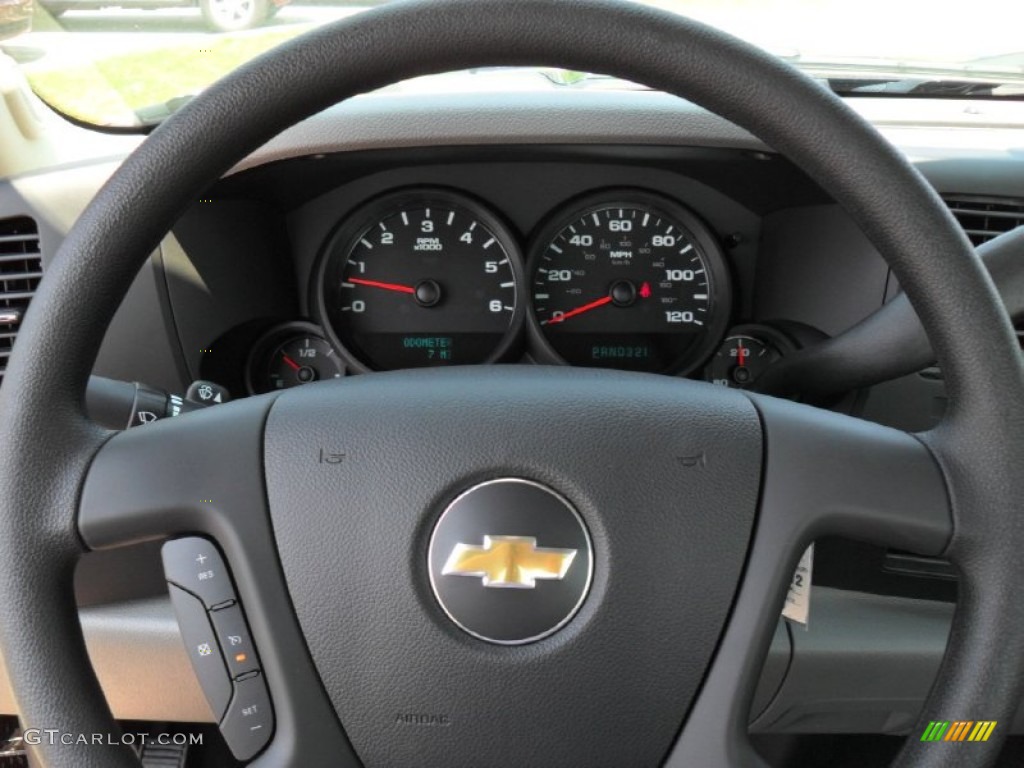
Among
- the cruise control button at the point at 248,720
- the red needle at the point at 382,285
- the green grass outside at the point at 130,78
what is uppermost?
the green grass outside at the point at 130,78

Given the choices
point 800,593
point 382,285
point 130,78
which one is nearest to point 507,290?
point 382,285

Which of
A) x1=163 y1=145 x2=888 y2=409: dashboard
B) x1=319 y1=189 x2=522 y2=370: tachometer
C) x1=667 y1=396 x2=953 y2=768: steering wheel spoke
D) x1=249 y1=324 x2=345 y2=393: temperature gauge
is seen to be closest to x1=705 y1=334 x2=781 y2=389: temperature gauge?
x1=163 y1=145 x2=888 y2=409: dashboard

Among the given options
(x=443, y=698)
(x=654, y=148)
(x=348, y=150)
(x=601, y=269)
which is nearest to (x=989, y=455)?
(x=443, y=698)

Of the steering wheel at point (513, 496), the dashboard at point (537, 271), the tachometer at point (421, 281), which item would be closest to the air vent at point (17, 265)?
the dashboard at point (537, 271)

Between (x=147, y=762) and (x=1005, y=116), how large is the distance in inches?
78.1

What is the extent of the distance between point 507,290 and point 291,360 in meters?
0.48

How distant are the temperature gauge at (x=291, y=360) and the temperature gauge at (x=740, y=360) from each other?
2.62 ft

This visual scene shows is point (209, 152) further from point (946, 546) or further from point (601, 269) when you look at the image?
point (601, 269)

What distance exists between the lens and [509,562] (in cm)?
100

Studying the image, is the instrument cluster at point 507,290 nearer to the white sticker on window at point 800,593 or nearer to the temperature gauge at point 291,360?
the temperature gauge at point 291,360

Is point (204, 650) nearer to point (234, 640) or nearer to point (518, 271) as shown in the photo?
point (234, 640)

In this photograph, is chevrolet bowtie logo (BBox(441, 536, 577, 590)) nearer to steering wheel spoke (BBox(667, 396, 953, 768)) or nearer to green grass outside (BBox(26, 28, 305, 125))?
steering wheel spoke (BBox(667, 396, 953, 768))

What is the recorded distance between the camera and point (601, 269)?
2.39 meters

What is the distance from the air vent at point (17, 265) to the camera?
1.81 meters
